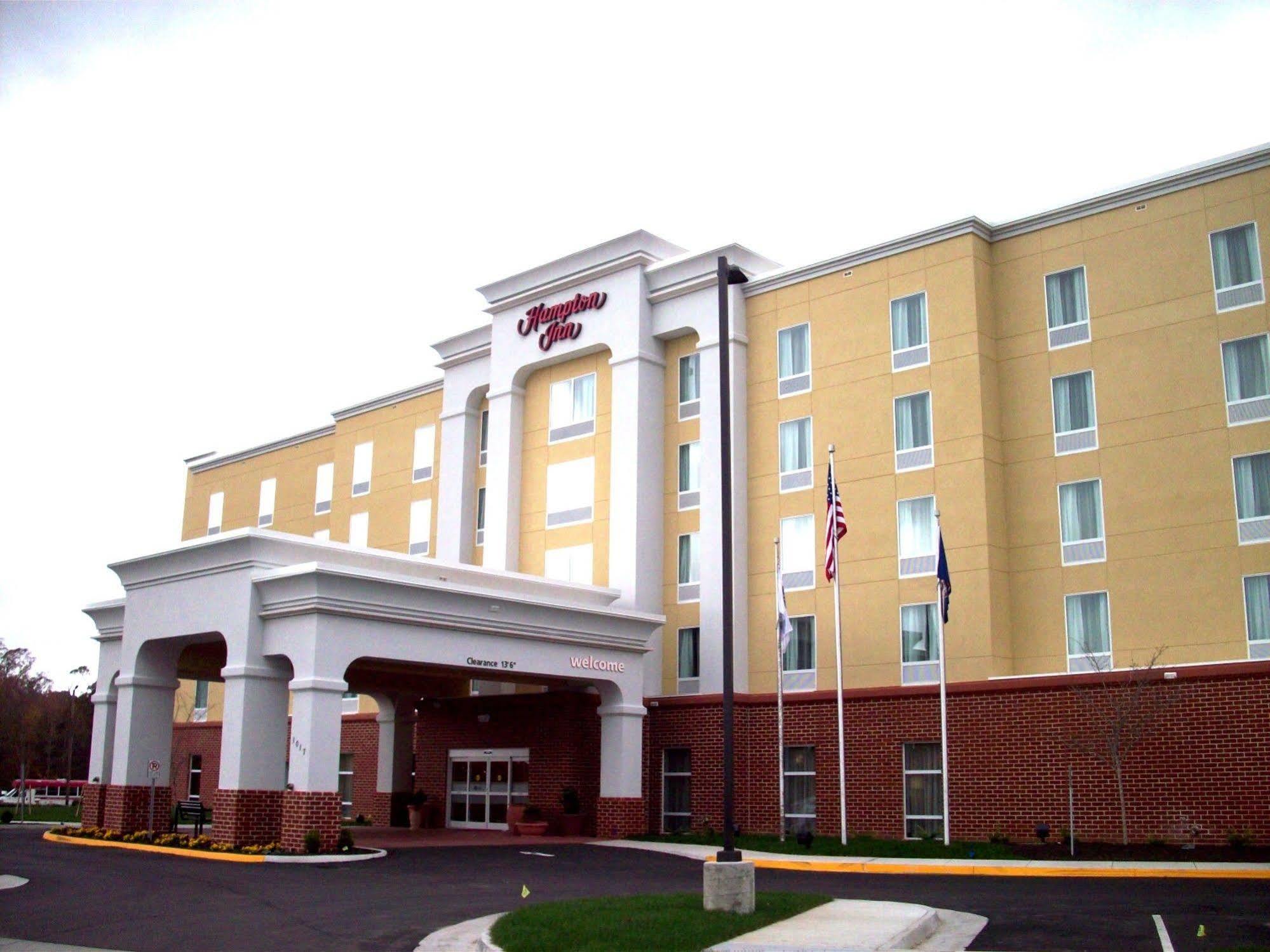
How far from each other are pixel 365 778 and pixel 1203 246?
3186cm

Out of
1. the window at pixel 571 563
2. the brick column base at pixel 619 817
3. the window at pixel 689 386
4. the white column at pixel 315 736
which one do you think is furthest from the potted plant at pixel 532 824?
the window at pixel 689 386

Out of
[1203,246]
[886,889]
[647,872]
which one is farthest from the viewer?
[1203,246]

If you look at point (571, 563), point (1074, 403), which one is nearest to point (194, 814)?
point (571, 563)

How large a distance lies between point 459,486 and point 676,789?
14.0 meters

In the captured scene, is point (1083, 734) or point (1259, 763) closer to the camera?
point (1259, 763)

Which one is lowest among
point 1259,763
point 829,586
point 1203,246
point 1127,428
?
point 1259,763

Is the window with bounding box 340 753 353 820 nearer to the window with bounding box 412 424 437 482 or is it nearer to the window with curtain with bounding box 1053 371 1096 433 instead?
the window with bounding box 412 424 437 482

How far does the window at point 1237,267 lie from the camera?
96.0 feet

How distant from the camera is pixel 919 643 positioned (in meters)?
32.3

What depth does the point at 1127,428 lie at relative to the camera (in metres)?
30.5

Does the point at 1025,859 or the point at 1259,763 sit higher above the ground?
the point at 1259,763

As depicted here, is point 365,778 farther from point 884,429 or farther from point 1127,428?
point 1127,428

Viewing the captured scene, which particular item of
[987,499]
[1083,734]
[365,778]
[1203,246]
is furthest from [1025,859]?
[365,778]

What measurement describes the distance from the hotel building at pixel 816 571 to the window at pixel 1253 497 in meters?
0.07
